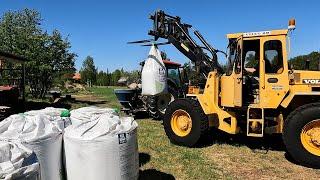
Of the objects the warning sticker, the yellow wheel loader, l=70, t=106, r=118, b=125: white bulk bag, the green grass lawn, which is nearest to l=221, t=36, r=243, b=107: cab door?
the yellow wheel loader

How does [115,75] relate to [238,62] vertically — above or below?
above

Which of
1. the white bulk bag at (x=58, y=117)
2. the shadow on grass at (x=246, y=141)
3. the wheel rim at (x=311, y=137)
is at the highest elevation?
the white bulk bag at (x=58, y=117)

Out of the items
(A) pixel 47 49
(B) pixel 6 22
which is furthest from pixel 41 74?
(B) pixel 6 22

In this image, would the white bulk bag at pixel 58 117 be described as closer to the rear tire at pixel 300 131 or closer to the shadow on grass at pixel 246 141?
the shadow on grass at pixel 246 141

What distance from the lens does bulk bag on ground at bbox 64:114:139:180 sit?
14.6 ft

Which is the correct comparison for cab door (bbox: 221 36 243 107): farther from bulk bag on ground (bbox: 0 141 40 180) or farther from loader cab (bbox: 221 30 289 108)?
bulk bag on ground (bbox: 0 141 40 180)

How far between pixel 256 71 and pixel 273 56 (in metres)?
0.49

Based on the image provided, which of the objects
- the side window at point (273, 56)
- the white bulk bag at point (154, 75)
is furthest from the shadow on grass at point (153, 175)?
the white bulk bag at point (154, 75)

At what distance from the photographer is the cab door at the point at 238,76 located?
313 inches

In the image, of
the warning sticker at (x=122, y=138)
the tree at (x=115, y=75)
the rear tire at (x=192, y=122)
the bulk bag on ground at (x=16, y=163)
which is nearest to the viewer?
the bulk bag on ground at (x=16, y=163)

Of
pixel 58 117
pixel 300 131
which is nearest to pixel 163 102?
pixel 300 131

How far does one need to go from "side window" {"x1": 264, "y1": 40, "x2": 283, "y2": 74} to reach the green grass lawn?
1.72m

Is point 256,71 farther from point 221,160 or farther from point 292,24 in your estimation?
point 221,160

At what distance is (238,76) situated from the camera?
801 cm
